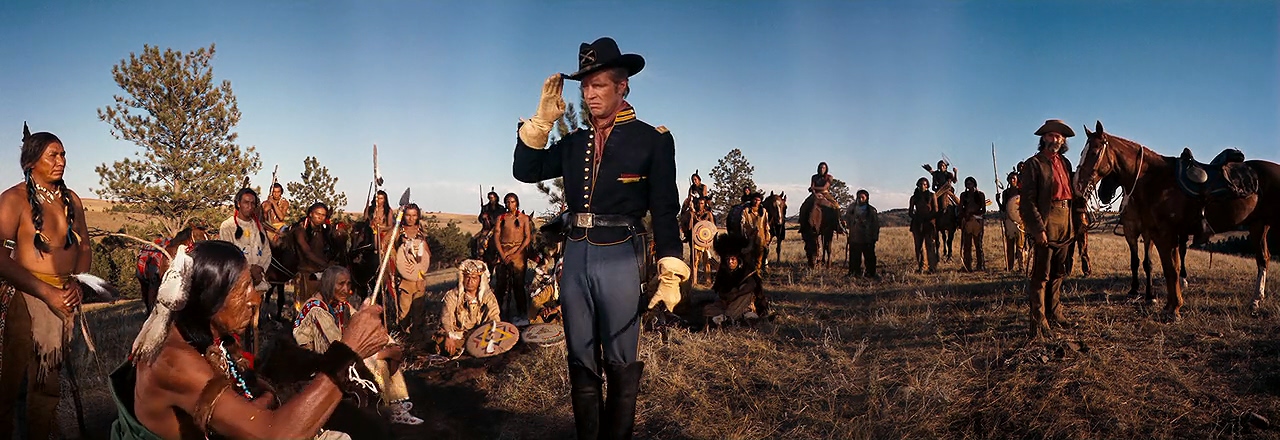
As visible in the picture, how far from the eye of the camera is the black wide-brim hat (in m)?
3.70

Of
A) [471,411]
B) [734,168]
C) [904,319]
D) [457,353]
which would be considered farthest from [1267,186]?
[734,168]

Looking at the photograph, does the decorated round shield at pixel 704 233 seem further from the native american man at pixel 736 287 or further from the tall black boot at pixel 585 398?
the tall black boot at pixel 585 398

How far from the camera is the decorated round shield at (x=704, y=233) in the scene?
13.3 meters

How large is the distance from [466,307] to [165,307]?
666 centimetres

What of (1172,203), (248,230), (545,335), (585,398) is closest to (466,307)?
(545,335)

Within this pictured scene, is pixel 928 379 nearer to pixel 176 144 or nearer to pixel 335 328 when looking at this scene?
pixel 335 328

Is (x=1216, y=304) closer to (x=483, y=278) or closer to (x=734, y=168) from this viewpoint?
(x=483, y=278)

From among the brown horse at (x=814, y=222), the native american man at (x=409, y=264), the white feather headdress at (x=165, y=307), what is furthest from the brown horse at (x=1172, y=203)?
the native american man at (x=409, y=264)

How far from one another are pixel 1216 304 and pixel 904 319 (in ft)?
10.6

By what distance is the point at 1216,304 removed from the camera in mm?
7766

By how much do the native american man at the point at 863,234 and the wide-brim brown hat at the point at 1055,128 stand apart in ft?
23.1

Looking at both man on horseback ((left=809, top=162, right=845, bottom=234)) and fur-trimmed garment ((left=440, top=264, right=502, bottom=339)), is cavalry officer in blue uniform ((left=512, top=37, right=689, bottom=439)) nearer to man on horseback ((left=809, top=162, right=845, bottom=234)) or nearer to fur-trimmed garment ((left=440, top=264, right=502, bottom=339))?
fur-trimmed garment ((left=440, top=264, right=502, bottom=339))

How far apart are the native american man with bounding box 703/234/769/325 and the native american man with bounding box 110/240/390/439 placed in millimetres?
7244

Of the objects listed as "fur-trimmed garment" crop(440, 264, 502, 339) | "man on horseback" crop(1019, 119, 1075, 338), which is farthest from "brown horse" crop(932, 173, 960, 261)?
"fur-trimmed garment" crop(440, 264, 502, 339)
